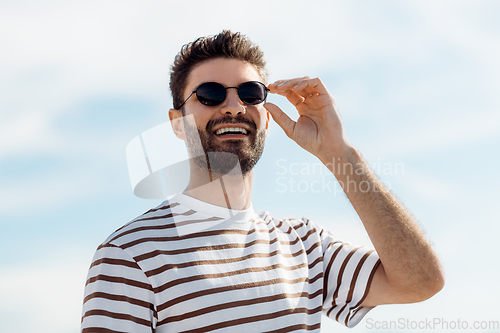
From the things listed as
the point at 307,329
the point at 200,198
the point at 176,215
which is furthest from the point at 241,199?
the point at 307,329

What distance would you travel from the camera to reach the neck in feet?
11.9

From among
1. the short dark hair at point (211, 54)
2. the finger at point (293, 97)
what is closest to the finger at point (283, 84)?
the finger at point (293, 97)

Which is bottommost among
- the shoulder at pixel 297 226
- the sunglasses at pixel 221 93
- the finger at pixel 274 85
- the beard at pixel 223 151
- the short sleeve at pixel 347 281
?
the short sleeve at pixel 347 281

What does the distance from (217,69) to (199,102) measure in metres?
0.42

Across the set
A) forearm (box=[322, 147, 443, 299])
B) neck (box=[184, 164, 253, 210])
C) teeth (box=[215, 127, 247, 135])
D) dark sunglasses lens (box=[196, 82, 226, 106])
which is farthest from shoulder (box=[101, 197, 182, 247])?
forearm (box=[322, 147, 443, 299])

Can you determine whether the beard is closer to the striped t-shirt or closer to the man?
the man

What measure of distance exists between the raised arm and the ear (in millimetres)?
1042

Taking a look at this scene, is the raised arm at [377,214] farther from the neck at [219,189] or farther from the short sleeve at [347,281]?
the neck at [219,189]

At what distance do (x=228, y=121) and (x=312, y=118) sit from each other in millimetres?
775

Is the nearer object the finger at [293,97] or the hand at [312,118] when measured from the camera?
the hand at [312,118]

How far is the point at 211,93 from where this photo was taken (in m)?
3.82

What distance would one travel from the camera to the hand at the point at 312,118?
361 centimetres

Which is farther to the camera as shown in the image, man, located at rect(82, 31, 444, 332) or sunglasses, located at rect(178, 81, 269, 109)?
sunglasses, located at rect(178, 81, 269, 109)

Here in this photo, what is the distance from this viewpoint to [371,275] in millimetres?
3535
